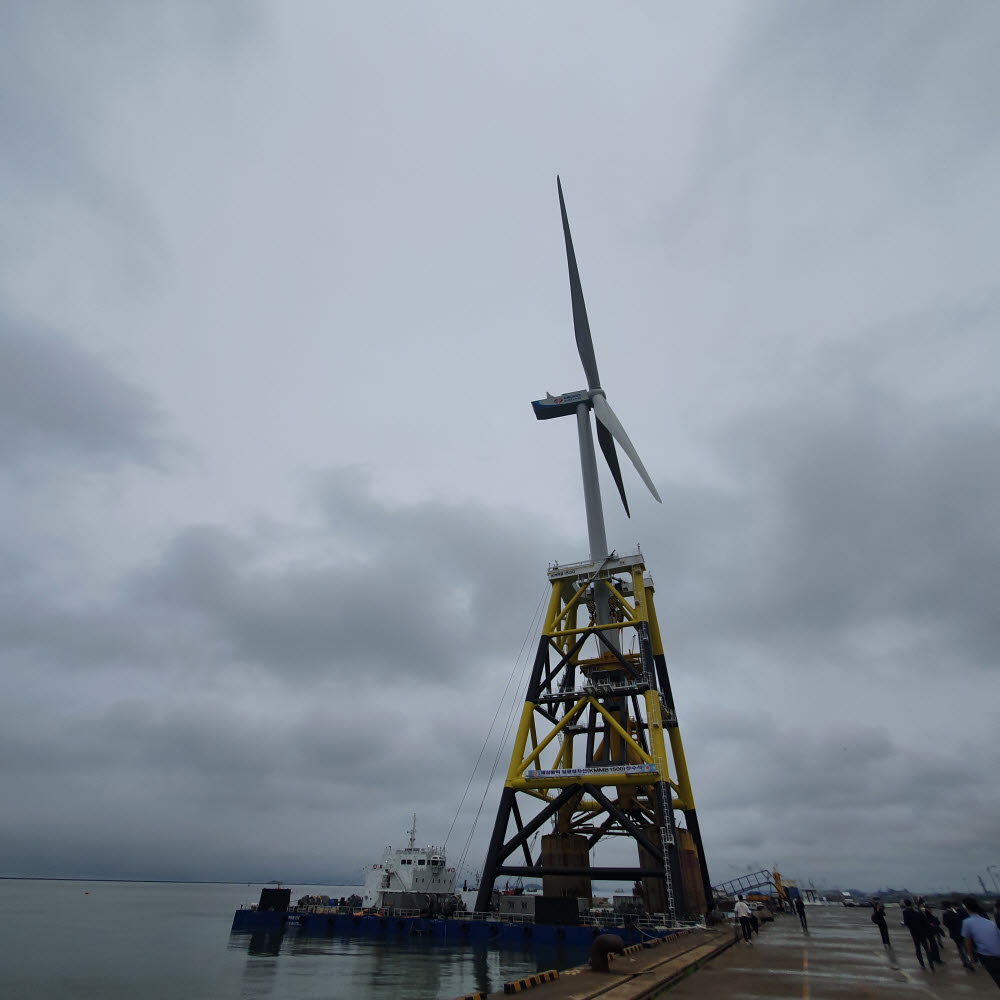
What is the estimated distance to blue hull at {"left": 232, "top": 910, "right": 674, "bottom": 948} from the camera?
1275 inches

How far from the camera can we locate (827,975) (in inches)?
611

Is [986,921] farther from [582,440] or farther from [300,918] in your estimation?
[300,918]

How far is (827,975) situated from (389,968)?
24.2 metres

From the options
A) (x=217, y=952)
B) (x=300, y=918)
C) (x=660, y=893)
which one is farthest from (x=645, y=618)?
(x=217, y=952)

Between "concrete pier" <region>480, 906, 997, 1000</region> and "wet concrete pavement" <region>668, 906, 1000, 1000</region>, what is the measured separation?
0.02 metres

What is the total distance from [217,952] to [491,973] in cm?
2617

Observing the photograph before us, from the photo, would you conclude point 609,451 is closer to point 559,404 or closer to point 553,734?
point 559,404

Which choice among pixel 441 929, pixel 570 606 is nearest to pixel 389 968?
pixel 441 929

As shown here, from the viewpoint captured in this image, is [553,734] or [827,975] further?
[553,734]

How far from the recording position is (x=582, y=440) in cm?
5116

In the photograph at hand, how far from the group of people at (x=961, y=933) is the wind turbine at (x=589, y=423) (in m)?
27.2

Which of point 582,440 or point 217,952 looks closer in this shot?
point 217,952

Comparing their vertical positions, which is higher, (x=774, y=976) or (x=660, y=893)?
(x=660, y=893)

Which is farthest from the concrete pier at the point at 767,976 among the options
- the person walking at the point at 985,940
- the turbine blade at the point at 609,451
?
the turbine blade at the point at 609,451
